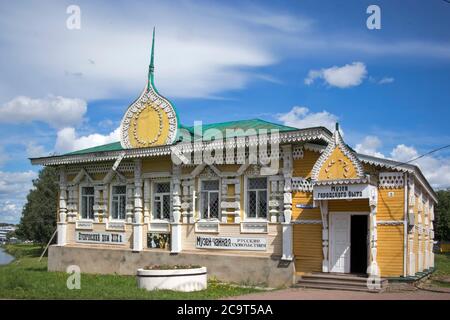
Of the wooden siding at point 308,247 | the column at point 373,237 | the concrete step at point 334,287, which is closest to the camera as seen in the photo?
the concrete step at point 334,287

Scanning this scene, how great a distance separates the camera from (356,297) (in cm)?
1390

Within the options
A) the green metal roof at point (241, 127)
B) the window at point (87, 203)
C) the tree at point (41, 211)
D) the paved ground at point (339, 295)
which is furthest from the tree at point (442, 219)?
the paved ground at point (339, 295)

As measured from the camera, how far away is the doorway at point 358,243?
54.3 ft

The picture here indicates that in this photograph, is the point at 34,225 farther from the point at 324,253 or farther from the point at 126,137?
the point at 324,253

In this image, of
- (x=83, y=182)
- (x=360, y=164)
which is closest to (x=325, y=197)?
(x=360, y=164)

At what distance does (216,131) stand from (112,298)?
748cm

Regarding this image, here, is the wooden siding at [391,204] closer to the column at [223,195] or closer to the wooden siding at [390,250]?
the wooden siding at [390,250]

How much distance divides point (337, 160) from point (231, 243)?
4583 mm

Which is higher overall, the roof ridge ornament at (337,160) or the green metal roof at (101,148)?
the green metal roof at (101,148)

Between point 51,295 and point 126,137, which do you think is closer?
point 51,295

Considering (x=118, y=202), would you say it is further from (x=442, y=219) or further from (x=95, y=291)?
(x=442, y=219)

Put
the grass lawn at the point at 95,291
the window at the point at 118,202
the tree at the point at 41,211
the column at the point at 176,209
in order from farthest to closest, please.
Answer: the tree at the point at 41,211 → the window at the point at 118,202 → the column at the point at 176,209 → the grass lawn at the point at 95,291

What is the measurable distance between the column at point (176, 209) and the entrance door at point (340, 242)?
5.38 m

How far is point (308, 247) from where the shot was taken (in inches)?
651
